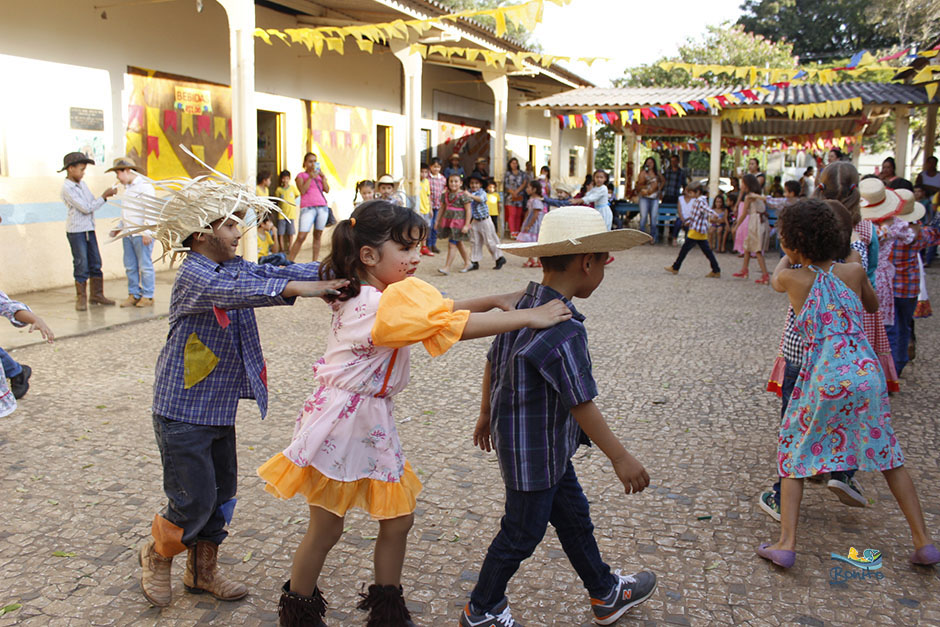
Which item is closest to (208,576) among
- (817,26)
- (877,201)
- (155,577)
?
(155,577)

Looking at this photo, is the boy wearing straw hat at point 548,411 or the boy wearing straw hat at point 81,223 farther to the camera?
the boy wearing straw hat at point 81,223

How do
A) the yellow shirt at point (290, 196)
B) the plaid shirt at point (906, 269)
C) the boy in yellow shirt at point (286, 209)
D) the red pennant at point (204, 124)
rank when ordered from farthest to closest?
the yellow shirt at point (290, 196), the boy in yellow shirt at point (286, 209), the red pennant at point (204, 124), the plaid shirt at point (906, 269)

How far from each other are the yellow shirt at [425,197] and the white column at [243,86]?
5.19 meters

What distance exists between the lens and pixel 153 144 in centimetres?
1061

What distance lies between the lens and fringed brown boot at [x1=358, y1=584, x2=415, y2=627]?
239cm

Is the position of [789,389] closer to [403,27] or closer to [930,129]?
[403,27]

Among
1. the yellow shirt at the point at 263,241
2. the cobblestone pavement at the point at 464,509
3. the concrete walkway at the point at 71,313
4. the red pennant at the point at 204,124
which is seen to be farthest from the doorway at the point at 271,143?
the cobblestone pavement at the point at 464,509

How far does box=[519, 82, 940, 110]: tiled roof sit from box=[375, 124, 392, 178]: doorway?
3082mm

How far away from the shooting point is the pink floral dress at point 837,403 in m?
3.12

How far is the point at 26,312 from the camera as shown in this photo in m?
3.41

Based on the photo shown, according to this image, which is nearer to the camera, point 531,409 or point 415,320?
point 415,320

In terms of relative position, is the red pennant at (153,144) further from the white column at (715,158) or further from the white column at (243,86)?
the white column at (715,158)

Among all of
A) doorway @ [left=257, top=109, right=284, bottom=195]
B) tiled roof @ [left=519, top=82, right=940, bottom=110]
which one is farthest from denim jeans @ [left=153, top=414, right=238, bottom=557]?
tiled roof @ [left=519, top=82, right=940, bottom=110]

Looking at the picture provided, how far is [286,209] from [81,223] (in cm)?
415
